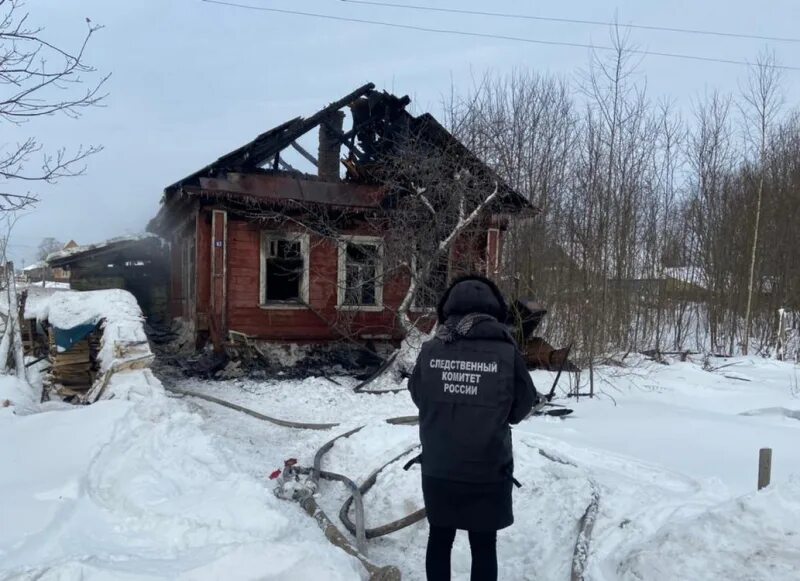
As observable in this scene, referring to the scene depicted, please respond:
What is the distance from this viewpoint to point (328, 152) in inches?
569

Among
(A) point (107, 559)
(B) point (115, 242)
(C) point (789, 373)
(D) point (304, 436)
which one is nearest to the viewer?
(A) point (107, 559)

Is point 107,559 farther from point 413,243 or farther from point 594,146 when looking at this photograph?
point 594,146

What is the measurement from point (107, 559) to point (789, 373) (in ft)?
43.4

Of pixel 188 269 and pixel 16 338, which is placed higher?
pixel 188 269

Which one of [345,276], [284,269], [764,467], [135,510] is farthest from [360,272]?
[764,467]

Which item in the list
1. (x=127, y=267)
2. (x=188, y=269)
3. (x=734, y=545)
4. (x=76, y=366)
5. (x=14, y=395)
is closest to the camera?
(x=734, y=545)

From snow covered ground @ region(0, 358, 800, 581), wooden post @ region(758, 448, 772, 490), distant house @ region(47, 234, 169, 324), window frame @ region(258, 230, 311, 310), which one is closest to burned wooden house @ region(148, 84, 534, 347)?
window frame @ region(258, 230, 311, 310)

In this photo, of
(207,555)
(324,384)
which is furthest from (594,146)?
(207,555)

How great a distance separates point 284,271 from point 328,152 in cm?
295

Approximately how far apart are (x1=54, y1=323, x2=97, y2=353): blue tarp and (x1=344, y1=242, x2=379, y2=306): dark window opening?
5.62 meters

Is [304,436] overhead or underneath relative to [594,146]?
underneath

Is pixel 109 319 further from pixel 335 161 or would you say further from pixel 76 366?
pixel 335 161

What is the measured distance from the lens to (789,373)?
12648 mm

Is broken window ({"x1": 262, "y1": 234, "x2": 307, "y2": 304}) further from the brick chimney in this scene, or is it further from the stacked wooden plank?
the stacked wooden plank
